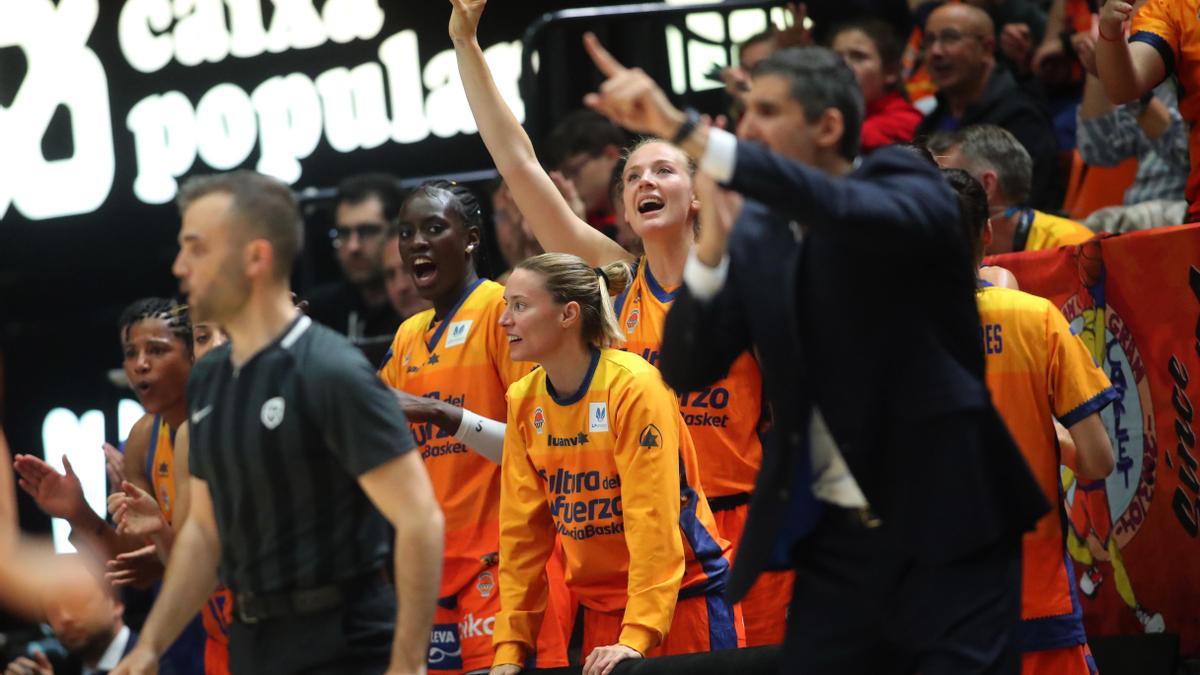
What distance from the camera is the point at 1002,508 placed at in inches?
138

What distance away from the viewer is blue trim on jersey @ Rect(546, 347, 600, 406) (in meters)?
5.13

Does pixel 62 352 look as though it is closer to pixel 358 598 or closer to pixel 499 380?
pixel 499 380

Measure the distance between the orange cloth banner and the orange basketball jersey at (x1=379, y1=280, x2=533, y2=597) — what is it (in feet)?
5.87

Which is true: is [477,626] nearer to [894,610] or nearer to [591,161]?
[894,610]

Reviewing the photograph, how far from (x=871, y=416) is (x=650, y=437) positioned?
5.09 feet

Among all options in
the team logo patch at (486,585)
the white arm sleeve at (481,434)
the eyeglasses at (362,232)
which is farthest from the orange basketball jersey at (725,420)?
the eyeglasses at (362,232)

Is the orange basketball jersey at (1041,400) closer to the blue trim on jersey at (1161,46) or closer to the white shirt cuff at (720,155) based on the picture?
the blue trim on jersey at (1161,46)

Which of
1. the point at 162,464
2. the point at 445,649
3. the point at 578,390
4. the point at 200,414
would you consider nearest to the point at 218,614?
the point at 162,464

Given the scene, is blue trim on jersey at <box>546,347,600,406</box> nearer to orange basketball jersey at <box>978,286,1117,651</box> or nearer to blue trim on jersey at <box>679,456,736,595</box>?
blue trim on jersey at <box>679,456,736,595</box>

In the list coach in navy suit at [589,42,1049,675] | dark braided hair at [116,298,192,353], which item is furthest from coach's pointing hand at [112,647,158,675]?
dark braided hair at [116,298,192,353]

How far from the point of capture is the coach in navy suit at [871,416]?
11.2 feet

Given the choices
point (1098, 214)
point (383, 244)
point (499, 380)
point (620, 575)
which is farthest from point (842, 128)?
point (383, 244)

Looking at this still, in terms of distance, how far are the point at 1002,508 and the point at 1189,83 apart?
3.17 m

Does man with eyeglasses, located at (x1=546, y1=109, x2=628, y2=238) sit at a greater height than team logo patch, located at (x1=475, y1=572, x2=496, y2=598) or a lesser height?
greater
